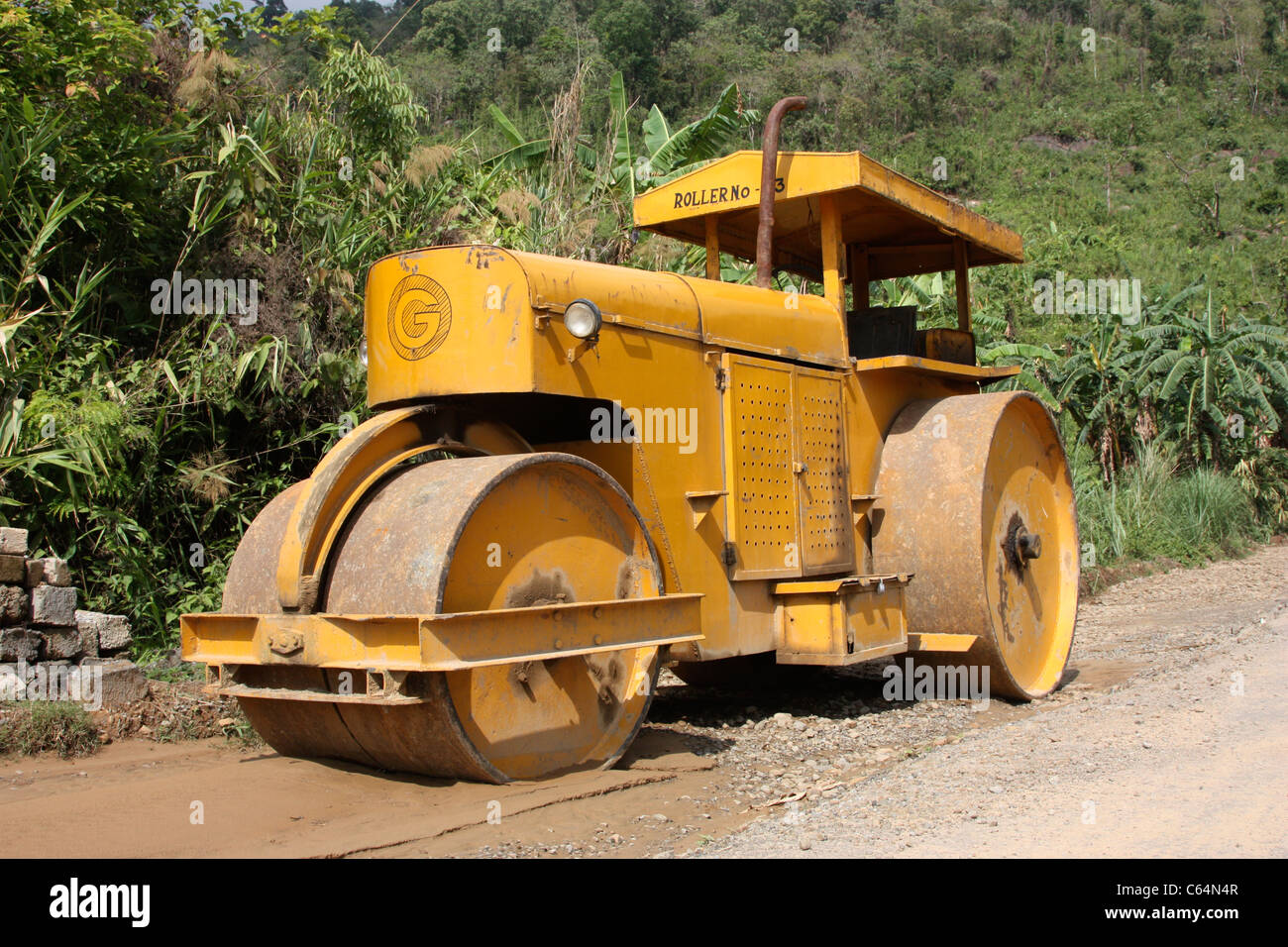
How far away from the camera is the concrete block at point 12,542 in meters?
6.16

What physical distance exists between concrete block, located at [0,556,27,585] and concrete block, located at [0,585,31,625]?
33 mm

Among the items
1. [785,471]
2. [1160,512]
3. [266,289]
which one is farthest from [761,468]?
[1160,512]

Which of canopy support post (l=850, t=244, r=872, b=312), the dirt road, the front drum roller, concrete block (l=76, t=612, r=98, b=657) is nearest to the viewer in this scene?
the dirt road

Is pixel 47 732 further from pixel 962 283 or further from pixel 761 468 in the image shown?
pixel 962 283

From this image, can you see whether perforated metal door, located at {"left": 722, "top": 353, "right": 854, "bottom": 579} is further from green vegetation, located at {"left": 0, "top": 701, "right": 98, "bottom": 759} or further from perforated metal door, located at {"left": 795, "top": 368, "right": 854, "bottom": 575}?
green vegetation, located at {"left": 0, "top": 701, "right": 98, "bottom": 759}

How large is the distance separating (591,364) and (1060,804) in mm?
2510

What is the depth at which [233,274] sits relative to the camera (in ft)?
28.9

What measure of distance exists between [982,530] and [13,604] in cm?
522

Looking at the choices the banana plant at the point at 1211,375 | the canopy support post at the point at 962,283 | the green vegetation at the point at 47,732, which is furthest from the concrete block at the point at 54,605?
the banana plant at the point at 1211,375

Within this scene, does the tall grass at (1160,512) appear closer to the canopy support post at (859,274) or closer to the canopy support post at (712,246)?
the canopy support post at (859,274)

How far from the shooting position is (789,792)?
15.7 feet

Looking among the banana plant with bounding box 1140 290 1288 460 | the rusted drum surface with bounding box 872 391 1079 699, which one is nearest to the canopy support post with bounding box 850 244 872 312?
the rusted drum surface with bounding box 872 391 1079 699

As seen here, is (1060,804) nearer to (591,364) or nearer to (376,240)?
(591,364)

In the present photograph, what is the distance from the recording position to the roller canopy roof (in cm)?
653
